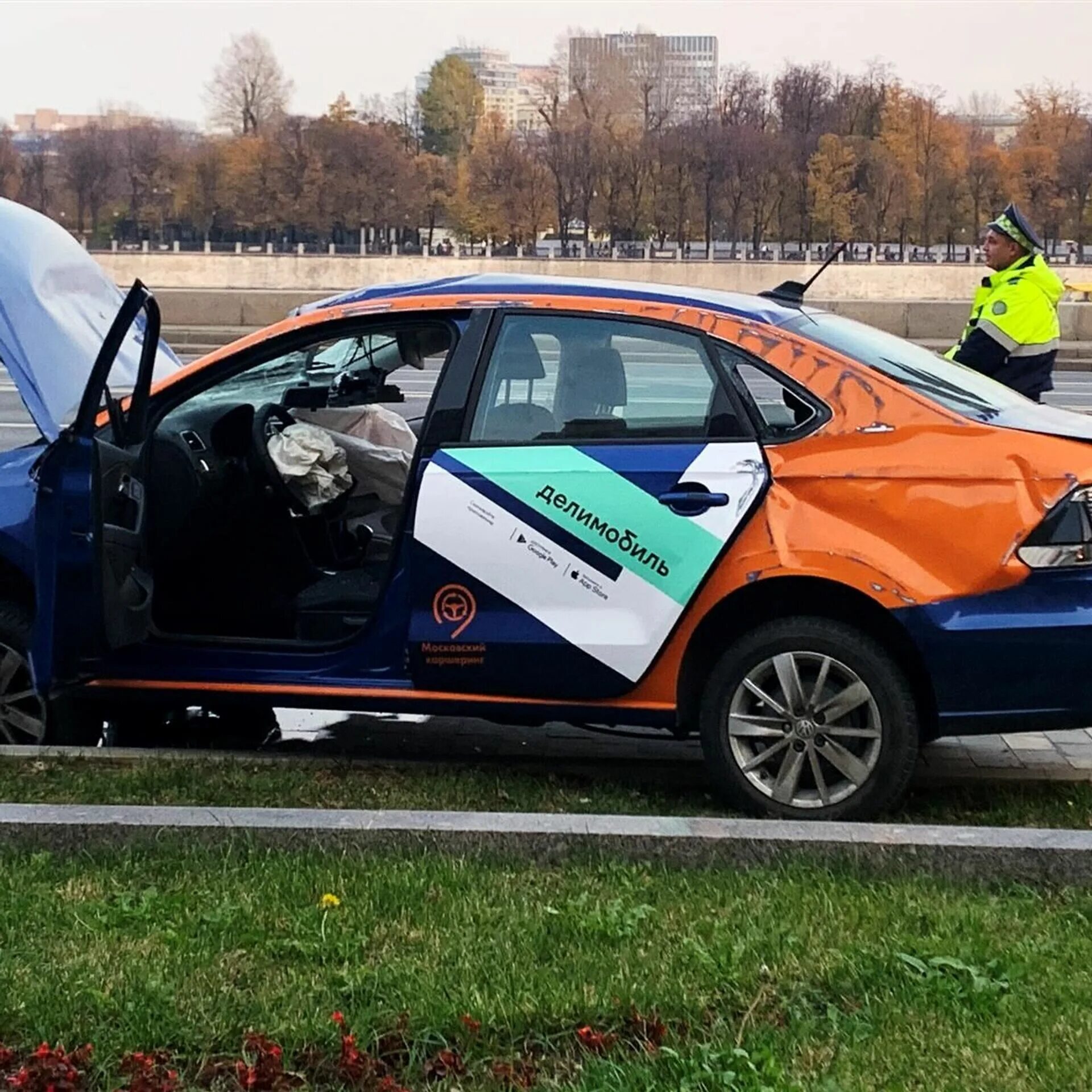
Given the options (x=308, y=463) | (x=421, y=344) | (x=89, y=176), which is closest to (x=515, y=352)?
(x=421, y=344)

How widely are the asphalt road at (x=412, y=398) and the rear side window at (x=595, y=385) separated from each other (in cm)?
6

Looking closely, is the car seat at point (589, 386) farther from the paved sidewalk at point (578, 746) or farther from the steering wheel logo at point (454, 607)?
the paved sidewalk at point (578, 746)

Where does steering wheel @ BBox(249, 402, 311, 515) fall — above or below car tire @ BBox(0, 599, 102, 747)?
above

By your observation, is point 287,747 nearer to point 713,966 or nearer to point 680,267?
point 713,966

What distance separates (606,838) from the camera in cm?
430

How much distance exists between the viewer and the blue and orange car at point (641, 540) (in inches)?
181

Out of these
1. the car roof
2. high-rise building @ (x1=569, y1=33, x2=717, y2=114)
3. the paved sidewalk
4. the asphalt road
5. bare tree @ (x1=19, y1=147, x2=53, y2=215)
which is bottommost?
the paved sidewalk

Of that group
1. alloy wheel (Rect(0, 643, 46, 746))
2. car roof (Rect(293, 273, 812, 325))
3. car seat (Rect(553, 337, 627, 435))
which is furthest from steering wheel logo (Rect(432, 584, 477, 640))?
alloy wheel (Rect(0, 643, 46, 746))

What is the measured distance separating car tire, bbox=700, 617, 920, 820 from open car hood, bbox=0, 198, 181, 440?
2302 mm

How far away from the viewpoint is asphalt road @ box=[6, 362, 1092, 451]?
24.0 feet

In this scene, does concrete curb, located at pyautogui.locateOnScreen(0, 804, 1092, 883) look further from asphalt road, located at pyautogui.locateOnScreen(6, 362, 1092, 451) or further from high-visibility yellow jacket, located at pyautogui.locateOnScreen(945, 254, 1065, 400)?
high-visibility yellow jacket, located at pyautogui.locateOnScreen(945, 254, 1065, 400)

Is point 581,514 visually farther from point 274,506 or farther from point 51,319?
point 51,319

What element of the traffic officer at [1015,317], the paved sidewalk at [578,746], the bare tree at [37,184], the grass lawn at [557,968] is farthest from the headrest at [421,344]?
the bare tree at [37,184]

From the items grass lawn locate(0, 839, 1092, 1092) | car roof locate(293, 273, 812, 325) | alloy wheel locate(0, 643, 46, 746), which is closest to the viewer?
grass lawn locate(0, 839, 1092, 1092)
